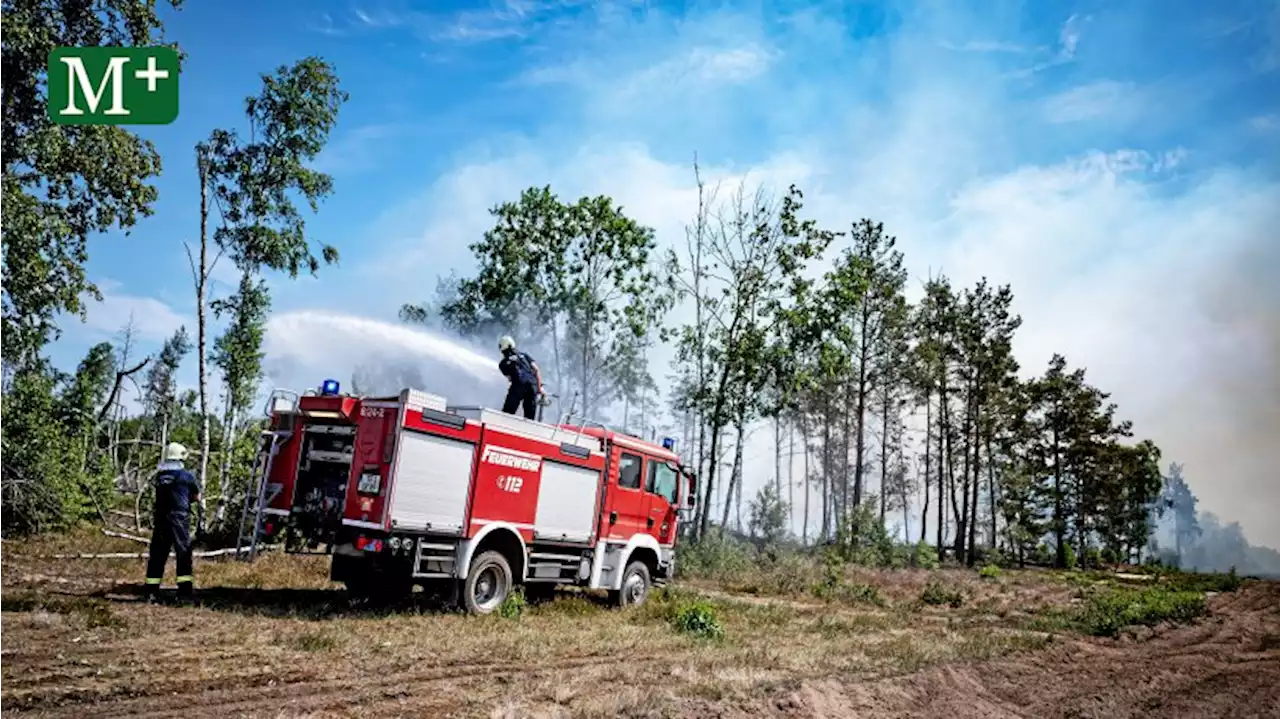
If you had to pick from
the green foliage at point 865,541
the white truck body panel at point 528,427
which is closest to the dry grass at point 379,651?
the white truck body panel at point 528,427

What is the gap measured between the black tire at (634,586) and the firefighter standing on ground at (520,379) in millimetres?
3498

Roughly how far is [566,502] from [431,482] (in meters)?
2.89

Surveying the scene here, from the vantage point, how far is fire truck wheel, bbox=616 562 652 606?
49.0ft

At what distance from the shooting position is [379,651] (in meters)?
8.91

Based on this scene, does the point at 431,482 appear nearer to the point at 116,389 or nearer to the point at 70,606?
the point at 70,606

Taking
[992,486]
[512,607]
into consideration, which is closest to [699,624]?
[512,607]

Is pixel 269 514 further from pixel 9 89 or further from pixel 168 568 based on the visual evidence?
pixel 9 89

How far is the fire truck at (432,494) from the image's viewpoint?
1090cm

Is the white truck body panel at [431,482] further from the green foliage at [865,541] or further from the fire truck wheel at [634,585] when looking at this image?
the green foliage at [865,541]

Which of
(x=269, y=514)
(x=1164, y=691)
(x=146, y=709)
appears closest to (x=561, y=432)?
(x=269, y=514)

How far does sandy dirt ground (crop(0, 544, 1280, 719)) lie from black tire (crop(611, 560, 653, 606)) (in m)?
0.51

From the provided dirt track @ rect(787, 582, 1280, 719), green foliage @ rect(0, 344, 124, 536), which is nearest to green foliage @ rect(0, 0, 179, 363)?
green foliage @ rect(0, 344, 124, 536)

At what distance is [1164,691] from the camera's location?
9.99 m

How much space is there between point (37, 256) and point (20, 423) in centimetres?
388
